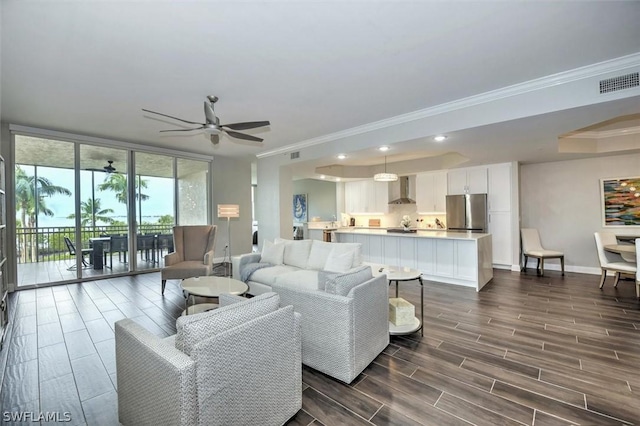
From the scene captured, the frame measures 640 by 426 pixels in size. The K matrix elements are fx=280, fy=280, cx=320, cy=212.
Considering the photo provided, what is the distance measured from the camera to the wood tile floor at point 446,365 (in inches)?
75.3

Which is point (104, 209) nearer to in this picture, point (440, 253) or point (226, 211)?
point (226, 211)

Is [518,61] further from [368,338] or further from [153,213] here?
[153,213]

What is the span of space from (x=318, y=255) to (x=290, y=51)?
2.60m

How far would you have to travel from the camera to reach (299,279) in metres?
3.62

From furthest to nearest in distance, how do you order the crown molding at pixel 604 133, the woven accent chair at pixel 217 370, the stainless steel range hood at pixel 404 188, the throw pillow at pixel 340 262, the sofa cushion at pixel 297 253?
the stainless steel range hood at pixel 404 188 → the crown molding at pixel 604 133 → the sofa cushion at pixel 297 253 → the throw pillow at pixel 340 262 → the woven accent chair at pixel 217 370

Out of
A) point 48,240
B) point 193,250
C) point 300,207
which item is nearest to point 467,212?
point 193,250

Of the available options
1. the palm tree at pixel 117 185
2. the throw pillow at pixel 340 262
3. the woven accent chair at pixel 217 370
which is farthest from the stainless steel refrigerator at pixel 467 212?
the palm tree at pixel 117 185

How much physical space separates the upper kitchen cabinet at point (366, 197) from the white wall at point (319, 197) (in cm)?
64

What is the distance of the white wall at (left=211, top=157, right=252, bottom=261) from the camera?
7.58 meters

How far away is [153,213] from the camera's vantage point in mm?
6516

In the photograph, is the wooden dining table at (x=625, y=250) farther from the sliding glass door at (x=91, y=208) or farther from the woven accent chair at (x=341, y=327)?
the sliding glass door at (x=91, y=208)

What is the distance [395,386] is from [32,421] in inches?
98.7

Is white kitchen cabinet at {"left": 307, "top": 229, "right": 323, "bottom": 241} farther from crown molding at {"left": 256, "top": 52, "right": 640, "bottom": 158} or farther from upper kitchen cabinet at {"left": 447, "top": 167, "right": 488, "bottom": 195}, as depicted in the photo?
upper kitchen cabinet at {"left": 447, "top": 167, "right": 488, "bottom": 195}

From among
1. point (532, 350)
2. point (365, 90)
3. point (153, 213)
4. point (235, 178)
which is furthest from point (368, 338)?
point (235, 178)
